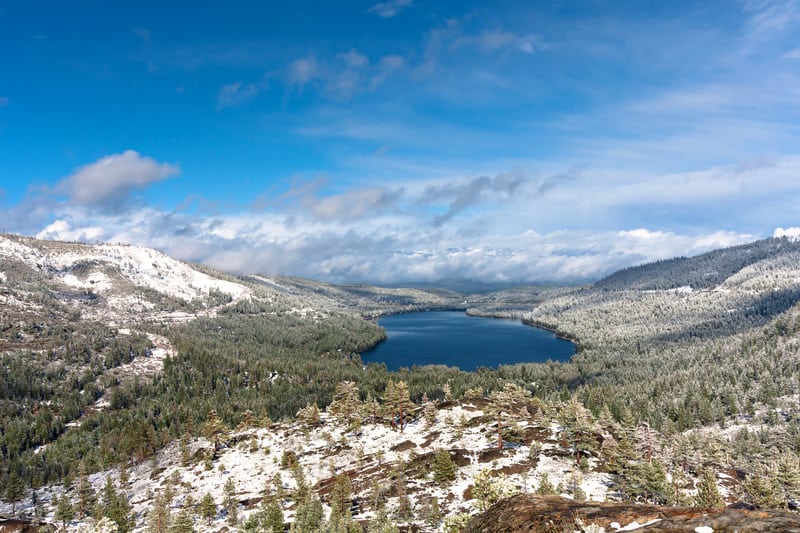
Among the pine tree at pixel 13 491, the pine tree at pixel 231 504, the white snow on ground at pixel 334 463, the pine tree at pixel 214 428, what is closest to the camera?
the white snow on ground at pixel 334 463

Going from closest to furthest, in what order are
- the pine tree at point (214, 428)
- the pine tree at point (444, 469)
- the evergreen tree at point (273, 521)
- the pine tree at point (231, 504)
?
→ the evergreen tree at point (273, 521) < the pine tree at point (444, 469) < the pine tree at point (231, 504) < the pine tree at point (214, 428)

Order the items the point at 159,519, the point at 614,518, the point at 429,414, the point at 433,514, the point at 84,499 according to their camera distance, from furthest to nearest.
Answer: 1. the point at 429,414
2. the point at 84,499
3. the point at 159,519
4. the point at 433,514
5. the point at 614,518

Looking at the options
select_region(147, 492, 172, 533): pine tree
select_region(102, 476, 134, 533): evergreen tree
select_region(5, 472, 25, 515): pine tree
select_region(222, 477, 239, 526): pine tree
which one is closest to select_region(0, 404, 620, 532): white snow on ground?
select_region(222, 477, 239, 526): pine tree

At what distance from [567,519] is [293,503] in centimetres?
8123

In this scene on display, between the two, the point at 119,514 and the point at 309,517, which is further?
the point at 119,514

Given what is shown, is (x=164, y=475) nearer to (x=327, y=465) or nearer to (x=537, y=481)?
(x=327, y=465)

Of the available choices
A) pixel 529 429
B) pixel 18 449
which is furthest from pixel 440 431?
pixel 18 449

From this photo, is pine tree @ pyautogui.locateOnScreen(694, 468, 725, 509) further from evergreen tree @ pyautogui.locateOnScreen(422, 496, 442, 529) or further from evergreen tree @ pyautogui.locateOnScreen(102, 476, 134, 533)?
evergreen tree @ pyautogui.locateOnScreen(102, 476, 134, 533)

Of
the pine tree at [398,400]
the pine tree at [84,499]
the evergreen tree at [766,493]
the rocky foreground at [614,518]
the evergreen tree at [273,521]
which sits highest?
the rocky foreground at [614,518]

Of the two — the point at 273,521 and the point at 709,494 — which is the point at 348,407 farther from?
the point at 709,494

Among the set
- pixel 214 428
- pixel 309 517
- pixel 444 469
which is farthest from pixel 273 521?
pixel 214 428

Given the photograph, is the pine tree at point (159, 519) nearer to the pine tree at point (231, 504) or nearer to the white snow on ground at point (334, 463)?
the white snow on ground at point (334, 463)

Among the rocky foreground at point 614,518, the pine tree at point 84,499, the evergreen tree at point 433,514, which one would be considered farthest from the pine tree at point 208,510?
the rocky foreground at point 614,518

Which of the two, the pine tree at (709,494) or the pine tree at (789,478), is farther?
the pine tree at (789,478)
